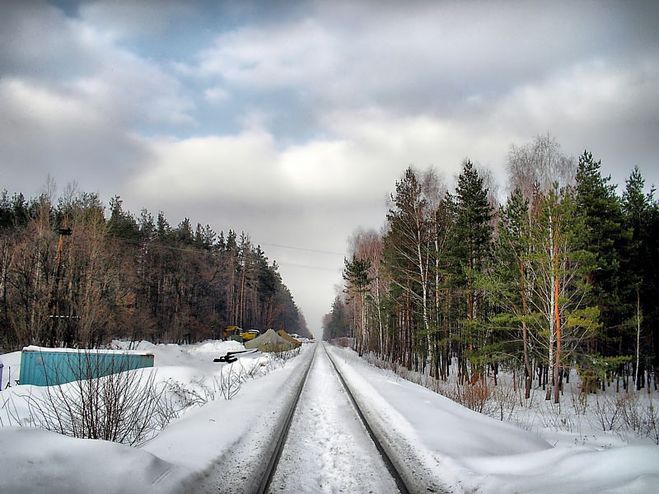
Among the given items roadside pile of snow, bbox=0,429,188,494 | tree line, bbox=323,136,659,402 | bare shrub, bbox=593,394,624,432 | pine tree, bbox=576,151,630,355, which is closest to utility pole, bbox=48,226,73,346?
tree line, bbox=323,136,659,402

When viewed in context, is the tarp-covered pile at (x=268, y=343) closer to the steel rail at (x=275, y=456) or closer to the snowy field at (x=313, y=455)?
the snowy field at (x=313, y=455)

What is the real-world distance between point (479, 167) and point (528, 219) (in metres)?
8.13

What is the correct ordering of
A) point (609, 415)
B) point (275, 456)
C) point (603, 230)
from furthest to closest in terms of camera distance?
1. point (603, 230)
2. point (609, 415)
3. point (275, 456)

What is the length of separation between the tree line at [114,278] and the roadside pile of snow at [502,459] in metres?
15.4

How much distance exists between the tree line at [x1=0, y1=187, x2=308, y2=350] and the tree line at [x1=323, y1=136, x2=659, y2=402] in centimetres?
1727

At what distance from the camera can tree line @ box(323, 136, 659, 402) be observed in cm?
1572

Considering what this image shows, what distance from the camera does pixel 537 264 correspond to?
17.2m

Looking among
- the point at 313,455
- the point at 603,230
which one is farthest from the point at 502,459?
the point at 603,230

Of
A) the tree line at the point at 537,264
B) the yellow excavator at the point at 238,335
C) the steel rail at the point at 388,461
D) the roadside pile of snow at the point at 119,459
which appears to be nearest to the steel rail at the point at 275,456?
the roadside pile of snow at the point at 119,459

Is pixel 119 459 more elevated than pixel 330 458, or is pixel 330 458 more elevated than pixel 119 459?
pixel 119 459

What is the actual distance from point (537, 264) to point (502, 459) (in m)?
14.1

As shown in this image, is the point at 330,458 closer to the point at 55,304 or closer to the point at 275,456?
the point at 275,456

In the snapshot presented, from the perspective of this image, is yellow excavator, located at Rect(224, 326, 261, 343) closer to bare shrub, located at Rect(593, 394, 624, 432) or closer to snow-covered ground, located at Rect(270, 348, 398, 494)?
bare shrub, located at Rect(593, 394, 624, 432)

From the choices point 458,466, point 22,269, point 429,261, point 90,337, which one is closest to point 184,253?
point 22,269
